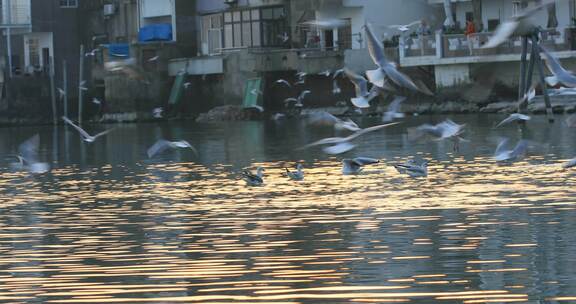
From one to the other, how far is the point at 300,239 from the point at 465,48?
40719 mm

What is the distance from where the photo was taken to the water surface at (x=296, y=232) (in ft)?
57.9

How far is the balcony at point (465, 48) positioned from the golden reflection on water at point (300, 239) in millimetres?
25342

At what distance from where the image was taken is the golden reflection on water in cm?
1759

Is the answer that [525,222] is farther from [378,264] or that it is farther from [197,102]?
[197,102]

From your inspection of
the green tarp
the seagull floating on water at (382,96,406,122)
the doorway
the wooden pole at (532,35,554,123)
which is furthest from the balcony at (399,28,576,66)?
the seagull floating on water at (382,96,406,122)

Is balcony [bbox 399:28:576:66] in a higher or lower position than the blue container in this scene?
lower

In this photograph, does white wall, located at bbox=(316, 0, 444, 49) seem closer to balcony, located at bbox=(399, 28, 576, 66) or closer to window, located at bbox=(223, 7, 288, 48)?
balcony, located at bbox=(399, 28, 576, 66)

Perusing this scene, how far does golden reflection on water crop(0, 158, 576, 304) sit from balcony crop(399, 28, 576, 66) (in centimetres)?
2534

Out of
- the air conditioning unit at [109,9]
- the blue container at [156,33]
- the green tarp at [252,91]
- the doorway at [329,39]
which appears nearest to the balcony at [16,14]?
the air conditioning unit at [109,9]

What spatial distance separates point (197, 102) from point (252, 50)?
6.15 metres

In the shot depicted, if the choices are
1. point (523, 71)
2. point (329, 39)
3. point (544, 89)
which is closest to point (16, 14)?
point (329, 39)

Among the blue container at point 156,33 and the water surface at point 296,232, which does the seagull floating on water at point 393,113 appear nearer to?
the water surface at point 296,232

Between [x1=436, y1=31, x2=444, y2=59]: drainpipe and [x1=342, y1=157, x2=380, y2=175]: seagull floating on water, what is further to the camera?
[x1=436, y1=31, x2=444, y2=59]: drainpipe

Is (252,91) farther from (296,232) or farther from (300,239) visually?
(300,239)
